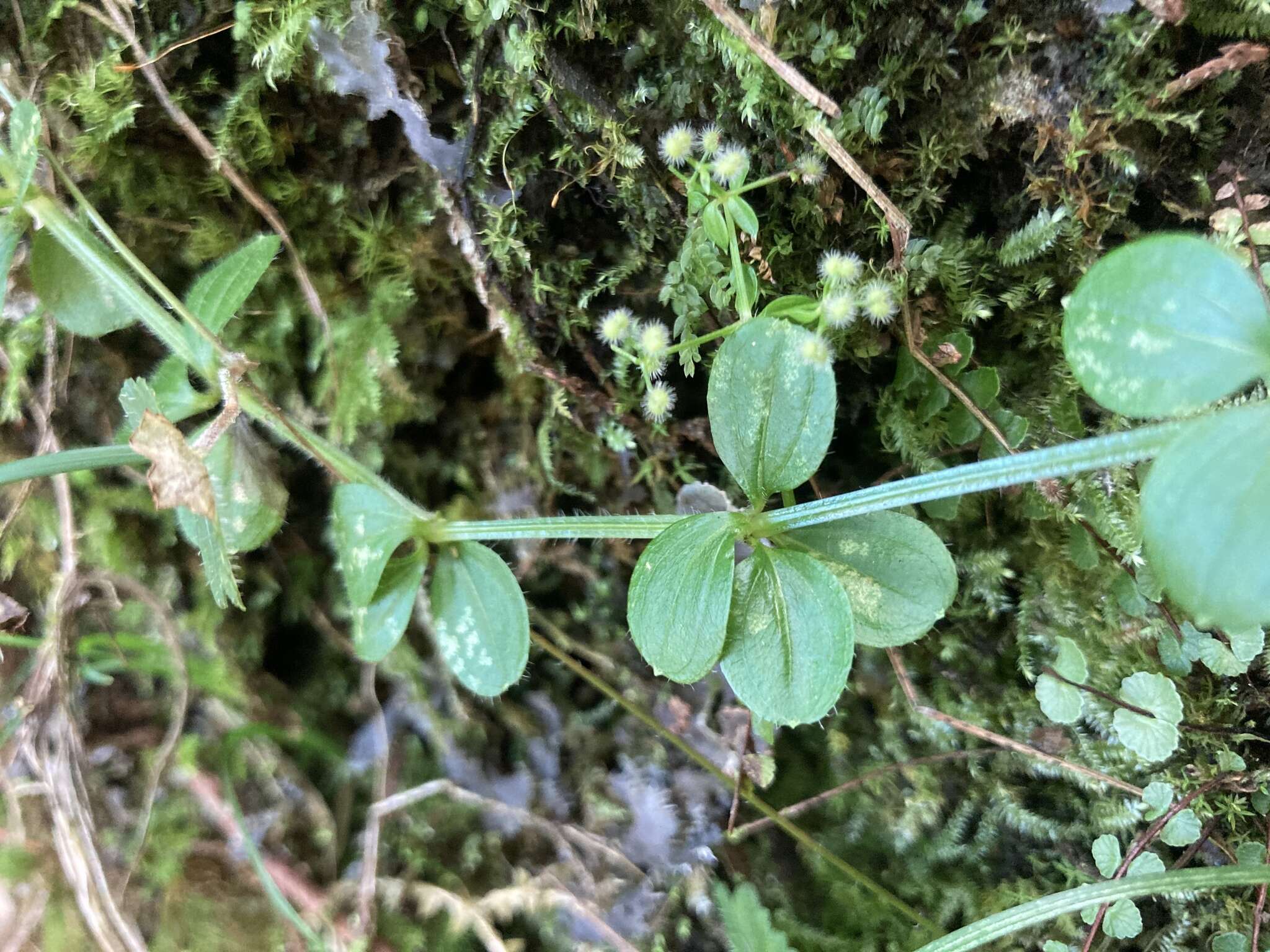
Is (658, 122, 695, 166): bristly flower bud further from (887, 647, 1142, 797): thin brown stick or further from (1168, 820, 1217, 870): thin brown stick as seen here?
(1168, 820, 1217, 870): thin brown stick

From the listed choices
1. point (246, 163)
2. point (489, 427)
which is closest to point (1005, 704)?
point (489, 427)

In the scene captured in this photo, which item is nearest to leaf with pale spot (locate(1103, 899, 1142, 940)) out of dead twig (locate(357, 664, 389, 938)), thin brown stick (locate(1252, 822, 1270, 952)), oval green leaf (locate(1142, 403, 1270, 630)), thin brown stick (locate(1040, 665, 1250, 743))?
thin brown stick (locate(1252, 822, 1270, 952))

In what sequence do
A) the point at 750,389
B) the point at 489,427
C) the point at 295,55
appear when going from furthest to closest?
the point at 489,427 < the point at 295,55 < the point at 750,389

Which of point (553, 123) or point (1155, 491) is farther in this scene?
point (553, 123)

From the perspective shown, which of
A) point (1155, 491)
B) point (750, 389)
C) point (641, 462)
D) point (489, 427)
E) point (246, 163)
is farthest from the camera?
point (489, 427)

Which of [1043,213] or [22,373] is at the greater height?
[1043,213]

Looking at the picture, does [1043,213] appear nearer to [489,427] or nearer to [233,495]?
[489,427]

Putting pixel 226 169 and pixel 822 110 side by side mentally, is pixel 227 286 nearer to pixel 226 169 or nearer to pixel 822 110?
pixel 226 169
